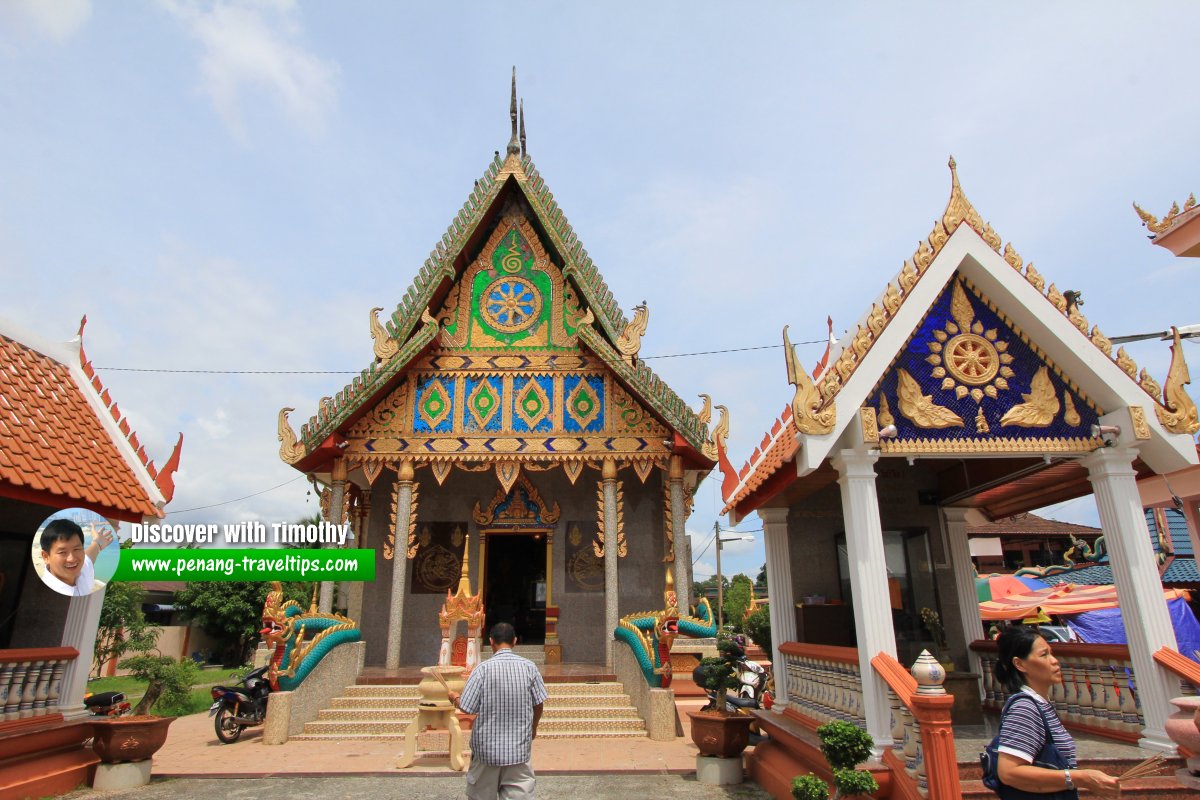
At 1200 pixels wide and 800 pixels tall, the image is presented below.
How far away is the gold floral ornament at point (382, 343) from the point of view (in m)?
10.7

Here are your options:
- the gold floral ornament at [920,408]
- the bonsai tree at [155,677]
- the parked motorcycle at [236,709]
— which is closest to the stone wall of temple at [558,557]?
the parked motorcycle at [236,709]

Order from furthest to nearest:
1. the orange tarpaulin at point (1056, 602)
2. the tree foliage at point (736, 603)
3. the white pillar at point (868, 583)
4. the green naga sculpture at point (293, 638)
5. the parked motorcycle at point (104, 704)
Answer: the tree foliage at point (736, 603)
the orange tarpaulin at point (1056, 602)
the green naga sculpture at point (293, 638)
the parked motorcycle at point (104, 704)
the white pillar at point (868, 583)

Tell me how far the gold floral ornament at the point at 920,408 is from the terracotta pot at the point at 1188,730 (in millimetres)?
2110

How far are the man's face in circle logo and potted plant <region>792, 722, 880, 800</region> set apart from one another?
20.3ft

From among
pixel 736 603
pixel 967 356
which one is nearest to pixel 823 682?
pixel 967 356

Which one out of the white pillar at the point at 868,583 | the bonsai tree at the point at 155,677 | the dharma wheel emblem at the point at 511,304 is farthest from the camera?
the dharma wheel emblem at the point at 511,304

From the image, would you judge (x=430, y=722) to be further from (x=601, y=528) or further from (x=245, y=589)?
(x=245, y=589)

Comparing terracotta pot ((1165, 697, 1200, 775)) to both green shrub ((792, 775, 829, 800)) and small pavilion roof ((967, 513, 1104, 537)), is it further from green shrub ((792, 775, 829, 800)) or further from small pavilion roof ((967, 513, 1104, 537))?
small pavilion roof ((967, 513, 1104, 537))

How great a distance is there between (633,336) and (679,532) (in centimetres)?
300

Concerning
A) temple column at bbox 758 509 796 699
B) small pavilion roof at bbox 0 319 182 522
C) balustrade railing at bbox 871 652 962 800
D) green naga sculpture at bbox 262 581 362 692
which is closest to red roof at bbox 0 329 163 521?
small pavilion roof at bbox 0 319 182 522

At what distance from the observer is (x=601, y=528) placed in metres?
10.4

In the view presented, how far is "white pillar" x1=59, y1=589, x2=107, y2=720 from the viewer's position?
6312mm

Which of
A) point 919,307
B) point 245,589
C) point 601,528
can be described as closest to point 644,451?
point 601,528

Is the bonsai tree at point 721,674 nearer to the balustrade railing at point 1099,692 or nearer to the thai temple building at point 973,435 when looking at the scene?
the thai temple building at point 973,435
